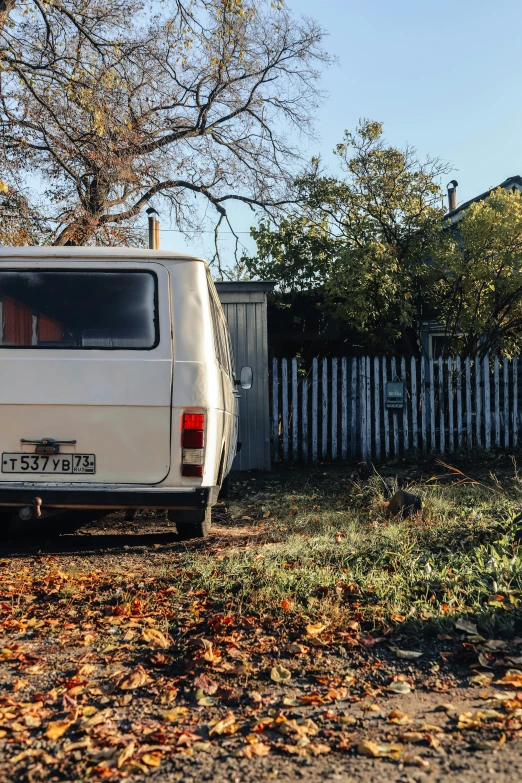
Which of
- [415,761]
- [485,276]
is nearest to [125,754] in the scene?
[415,761]

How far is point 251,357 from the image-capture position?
12.8 m

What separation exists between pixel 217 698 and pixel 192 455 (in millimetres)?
2420

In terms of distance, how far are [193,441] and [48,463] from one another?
1079mm

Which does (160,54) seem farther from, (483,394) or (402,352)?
(483,394)

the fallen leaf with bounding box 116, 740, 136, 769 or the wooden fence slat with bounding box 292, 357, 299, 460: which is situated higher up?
the wooden fence slat with bounding box 292, 357, 299, 460

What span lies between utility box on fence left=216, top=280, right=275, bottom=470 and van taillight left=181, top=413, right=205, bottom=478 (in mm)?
7230

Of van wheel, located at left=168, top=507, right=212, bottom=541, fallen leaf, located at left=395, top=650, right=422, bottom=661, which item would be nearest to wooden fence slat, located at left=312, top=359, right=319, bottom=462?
van wheel, located at left=168, top=507, right=212, bottom=541

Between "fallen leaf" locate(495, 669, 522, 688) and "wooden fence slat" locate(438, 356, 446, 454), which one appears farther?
"wooden fence slat" locate(438, 356, 446, 454)

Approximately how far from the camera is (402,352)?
53.2 ft

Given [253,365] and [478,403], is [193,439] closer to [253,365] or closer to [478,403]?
[253,365]

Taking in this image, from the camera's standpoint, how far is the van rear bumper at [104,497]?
5461 mm

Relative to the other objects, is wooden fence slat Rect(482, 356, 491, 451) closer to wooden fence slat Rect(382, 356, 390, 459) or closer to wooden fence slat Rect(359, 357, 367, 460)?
wooden fence slat Rect(382, 356, 390, 459)

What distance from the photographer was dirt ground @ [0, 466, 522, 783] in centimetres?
259

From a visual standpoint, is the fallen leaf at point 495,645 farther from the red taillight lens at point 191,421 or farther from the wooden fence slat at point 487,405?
the wooden fence slat at point 487,405
